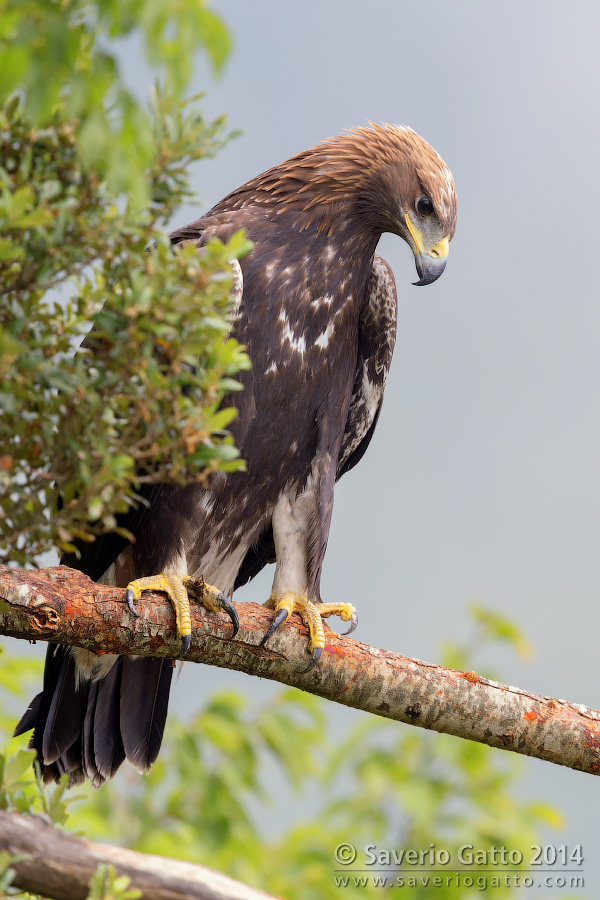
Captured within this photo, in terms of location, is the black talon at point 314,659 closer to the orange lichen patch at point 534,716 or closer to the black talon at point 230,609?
the black talon at point 230,609

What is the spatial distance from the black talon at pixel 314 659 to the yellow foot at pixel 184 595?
0.28m

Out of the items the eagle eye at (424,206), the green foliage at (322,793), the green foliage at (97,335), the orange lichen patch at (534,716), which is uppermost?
the eagle eye at (424,206)

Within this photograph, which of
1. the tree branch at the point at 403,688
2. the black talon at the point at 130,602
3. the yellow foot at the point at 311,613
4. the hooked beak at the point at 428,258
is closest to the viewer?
the black talon at the point at 130,602

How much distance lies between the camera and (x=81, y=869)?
6.25 ft

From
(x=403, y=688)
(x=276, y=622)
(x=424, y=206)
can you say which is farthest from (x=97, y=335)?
(x=424, y=206)

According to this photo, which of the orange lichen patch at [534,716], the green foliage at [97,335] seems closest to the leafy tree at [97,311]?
the green foliage at [97,335]

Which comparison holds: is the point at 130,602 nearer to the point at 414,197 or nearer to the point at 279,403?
the point at 279,403

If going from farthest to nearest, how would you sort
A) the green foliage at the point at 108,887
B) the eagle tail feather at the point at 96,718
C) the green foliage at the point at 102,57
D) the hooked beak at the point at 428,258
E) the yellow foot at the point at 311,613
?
the hooked beak at the point at 428,258
the eagle tail feather at the point at 96,718
the yellow foot at the point at 311,613
the green foliage at the point at 108,887
the green foliage at the point at 102,57

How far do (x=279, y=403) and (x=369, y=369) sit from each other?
77 centimetres

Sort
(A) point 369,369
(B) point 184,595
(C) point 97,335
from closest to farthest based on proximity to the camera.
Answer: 1. (C) point 97,335
2. (B) point 184,595
3. (A) point 369,369

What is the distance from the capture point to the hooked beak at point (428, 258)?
10.7ft

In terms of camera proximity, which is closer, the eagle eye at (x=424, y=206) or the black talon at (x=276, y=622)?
the black talon at (x=276, y=622)

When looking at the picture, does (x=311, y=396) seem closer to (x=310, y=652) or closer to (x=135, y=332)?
(x=310, y=652)

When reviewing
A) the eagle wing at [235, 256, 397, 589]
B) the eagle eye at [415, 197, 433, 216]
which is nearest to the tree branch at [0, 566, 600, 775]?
the eagle wing at [235, 256, 397, 589]
